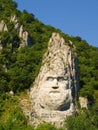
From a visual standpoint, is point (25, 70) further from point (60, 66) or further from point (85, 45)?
point (85, 45)

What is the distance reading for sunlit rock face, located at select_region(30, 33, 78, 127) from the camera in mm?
48031

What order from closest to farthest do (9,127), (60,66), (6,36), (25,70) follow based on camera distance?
1. (9,127)
2. (60,66)
3. (25,70)
4. (6,36)

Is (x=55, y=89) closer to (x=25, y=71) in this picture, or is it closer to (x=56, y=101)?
(x=56, y=101)

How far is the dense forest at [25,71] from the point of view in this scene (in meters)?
47.4

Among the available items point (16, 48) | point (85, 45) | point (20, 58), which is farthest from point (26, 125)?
point (85, 45)

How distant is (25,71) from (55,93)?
7045 mm

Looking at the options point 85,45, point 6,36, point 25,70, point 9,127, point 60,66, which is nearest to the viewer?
point 9,127

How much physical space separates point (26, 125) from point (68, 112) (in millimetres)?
4345

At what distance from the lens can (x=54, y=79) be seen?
4872 centimetres

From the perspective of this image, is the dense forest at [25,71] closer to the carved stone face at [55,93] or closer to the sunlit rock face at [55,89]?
the sunlit rock face at [55,89]

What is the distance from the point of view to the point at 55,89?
1900 inches

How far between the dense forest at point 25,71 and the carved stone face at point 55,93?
1.85 metres

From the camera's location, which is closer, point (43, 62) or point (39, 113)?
point (39, 113)

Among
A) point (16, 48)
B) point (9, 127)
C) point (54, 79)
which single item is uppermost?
point (16, 48)
